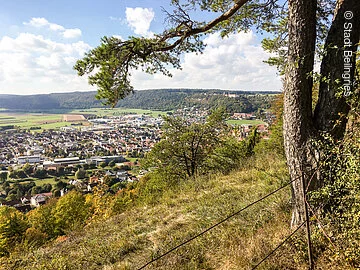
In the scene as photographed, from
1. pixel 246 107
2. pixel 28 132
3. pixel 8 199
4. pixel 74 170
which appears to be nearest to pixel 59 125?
pixel 28 132

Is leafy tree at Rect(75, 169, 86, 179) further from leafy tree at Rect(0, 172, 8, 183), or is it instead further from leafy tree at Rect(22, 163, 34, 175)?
leafy tree at Rect(0, 172, 8, 183)

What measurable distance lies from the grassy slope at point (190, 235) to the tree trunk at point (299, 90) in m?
0.70

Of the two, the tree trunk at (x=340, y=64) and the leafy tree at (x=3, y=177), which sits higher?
the tree trunk at (x=340, y=64)

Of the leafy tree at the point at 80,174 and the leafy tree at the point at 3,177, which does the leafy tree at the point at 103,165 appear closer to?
the leafy tree at the point at 80,174

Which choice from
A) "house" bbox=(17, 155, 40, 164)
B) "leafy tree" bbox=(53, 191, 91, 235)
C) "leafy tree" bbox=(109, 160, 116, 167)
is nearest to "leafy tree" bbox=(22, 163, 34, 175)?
"house" bbox=(17, 155, 40, 164)

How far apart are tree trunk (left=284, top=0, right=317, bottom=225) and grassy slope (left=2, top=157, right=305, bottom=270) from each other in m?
0.70

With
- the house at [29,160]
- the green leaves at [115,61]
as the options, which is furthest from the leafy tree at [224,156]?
the house at [29,160]

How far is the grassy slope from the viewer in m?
3.14

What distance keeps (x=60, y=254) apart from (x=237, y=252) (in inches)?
132

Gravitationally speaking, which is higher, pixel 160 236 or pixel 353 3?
pixel 353 3

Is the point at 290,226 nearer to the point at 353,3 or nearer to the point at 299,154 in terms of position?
the point at 299,154

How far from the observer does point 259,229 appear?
3.60 m

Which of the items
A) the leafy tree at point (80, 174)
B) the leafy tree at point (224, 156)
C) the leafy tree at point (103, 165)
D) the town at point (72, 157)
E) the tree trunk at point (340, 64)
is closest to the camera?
the tree trunk at point (340, 64)

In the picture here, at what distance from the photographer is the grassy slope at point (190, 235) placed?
3.14 m
